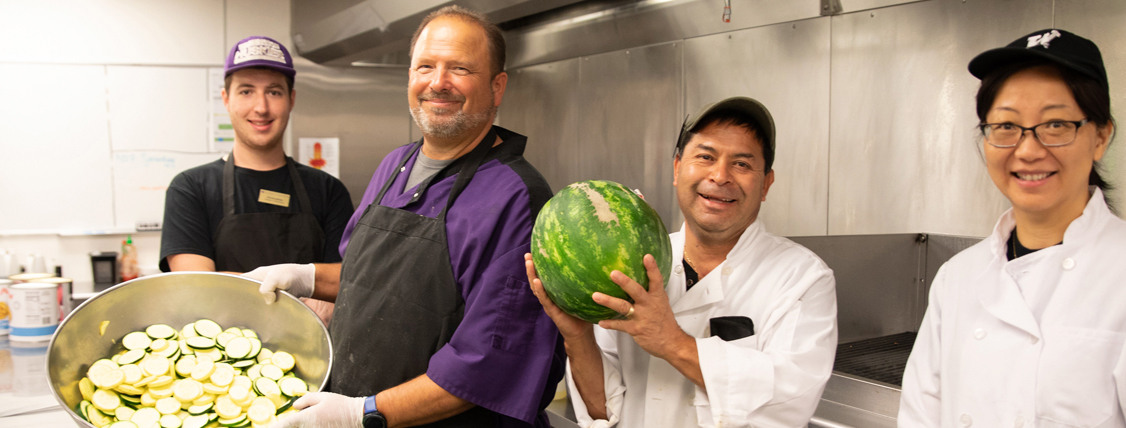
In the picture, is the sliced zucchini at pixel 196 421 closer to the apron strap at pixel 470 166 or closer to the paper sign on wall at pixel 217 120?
the apron strap at pixel 470 166

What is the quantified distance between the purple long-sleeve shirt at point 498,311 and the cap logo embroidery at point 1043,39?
36.6 inches

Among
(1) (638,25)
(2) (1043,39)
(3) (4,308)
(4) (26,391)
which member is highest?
(1) (638,25)

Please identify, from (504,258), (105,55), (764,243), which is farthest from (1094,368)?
(105,55)

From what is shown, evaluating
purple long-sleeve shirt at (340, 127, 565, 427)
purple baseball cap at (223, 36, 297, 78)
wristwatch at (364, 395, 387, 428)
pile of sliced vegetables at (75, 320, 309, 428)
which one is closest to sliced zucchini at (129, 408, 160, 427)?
pile of sliced vegetables at (75, 320, 309, 428)

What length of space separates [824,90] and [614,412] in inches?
83.3

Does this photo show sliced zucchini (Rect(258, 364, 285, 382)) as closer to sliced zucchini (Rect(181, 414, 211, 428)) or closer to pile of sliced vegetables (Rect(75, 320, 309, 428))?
pile of sliced vegetables (Rect(75, 320, 309, 428))

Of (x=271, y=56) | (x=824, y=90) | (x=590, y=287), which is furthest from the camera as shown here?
(x=824, y=90)

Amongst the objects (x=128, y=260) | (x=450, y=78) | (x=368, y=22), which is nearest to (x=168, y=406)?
(x=450, y=78)

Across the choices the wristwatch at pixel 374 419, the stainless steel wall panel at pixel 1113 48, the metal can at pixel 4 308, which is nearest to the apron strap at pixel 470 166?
the wristwatch at pixel 374 419

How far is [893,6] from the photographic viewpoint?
2.81 m

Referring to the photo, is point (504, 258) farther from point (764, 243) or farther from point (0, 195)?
point (0, 195)

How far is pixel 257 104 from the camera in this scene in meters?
2.34

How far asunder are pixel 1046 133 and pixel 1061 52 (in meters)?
0.13

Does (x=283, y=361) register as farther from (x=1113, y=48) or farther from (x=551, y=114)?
(x=551, y=114)
